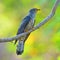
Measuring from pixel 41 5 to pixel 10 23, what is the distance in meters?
1.84

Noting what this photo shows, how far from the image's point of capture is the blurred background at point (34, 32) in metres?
6.40

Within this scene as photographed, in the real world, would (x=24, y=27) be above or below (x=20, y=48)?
above

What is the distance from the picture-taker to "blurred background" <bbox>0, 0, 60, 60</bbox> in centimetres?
640

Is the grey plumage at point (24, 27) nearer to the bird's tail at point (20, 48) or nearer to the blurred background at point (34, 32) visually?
the bird's tail at point (20, 48)

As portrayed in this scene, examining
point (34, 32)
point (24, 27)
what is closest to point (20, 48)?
point (24, 27)

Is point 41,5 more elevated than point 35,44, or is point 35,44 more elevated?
point 41,5

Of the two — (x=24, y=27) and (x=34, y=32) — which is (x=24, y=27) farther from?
(x=34, y=32)

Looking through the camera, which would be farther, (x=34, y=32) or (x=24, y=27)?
(x=34, y=32)

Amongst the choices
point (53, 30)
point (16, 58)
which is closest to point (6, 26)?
point (16, 58)

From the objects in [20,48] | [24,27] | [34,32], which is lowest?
[34,32]

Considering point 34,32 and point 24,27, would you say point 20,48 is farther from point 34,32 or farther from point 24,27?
point 34,32

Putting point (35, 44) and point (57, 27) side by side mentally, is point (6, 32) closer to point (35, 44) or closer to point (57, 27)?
point (35, 44)

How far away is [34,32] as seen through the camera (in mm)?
8469

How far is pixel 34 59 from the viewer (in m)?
7.98
